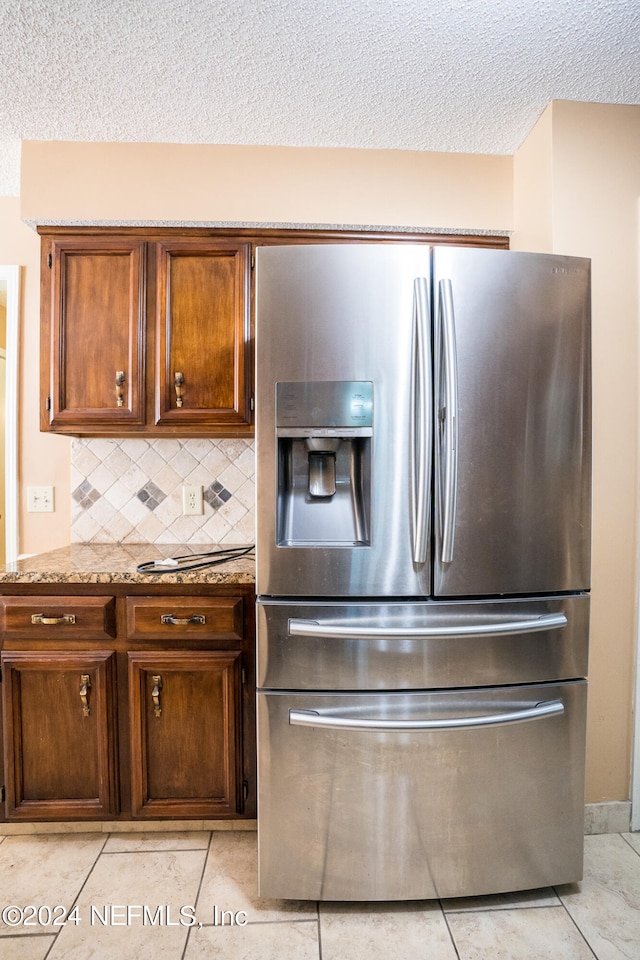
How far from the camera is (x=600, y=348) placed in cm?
190

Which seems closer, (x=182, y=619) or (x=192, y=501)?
(x=182, y=619)

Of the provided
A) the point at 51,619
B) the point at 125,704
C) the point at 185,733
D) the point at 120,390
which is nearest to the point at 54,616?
the point at 51,619

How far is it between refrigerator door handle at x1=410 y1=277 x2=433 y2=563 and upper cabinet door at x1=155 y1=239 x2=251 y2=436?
2.77 feet

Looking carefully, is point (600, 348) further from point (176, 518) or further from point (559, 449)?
point (176, 518)

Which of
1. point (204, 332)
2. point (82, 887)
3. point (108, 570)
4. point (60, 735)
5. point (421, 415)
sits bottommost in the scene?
point (82, 887)

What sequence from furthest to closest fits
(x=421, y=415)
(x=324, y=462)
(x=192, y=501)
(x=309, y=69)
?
(x=192, y=501)
(x=309, y=69)
(x=324, y=462)
(x=421, y=415)

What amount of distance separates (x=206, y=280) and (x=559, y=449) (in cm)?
144

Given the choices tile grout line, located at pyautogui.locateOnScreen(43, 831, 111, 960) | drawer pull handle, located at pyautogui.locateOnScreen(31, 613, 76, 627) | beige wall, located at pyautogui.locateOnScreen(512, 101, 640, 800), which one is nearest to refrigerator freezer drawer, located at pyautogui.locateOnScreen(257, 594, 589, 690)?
beige wall, located at pyautogui.locateOnScreen(512, 101, 640, 800)

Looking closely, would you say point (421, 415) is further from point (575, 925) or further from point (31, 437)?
point (31, 437)

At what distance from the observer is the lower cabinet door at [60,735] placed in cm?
184

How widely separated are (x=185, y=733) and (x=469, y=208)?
7.26ft

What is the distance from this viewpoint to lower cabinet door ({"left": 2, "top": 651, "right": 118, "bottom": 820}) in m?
1.84

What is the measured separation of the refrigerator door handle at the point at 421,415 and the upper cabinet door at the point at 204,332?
845 mm

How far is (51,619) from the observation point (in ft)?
6.01
